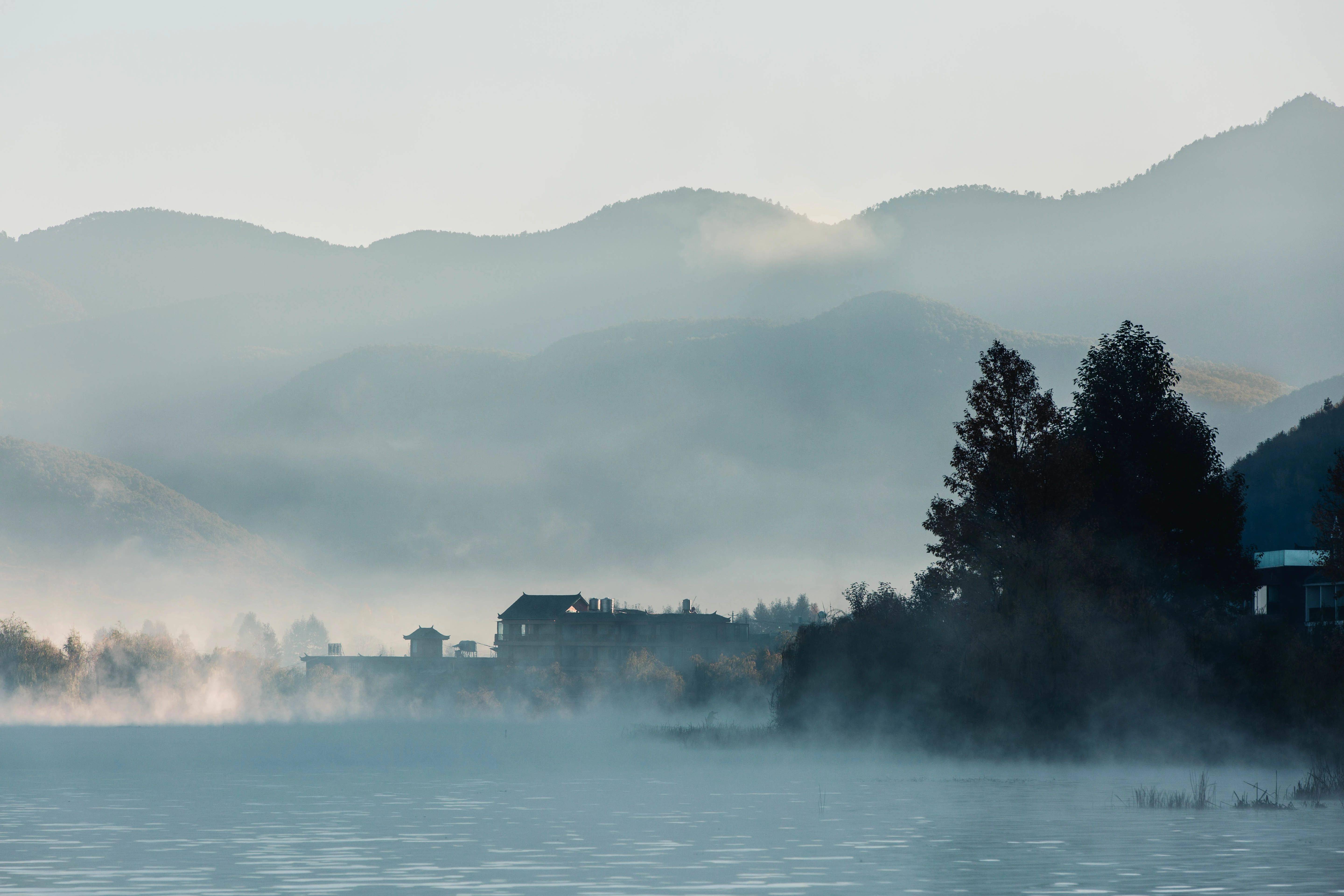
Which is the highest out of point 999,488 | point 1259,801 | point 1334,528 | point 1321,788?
point 999,488

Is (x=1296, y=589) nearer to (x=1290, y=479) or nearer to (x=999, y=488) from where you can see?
(x=999, y=488)

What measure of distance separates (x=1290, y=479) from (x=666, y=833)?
443 ft

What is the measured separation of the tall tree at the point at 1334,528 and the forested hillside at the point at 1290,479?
79833 millimetres

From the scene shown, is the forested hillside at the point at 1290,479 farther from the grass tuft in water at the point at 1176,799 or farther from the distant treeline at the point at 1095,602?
the grass tuft in water at the point at 1176,799

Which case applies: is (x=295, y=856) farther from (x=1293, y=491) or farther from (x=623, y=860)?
(x=1293, y=491)

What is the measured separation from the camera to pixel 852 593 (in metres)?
122

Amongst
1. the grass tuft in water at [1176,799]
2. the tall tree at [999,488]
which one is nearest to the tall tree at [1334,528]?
the tall tree at [999,488]

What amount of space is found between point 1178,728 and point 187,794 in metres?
50.1

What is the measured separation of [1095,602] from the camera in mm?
82125

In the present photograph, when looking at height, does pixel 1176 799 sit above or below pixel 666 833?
above

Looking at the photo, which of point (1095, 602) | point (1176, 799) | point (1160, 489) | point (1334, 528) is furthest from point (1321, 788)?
point (1160, 489)

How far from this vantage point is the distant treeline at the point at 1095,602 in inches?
3174

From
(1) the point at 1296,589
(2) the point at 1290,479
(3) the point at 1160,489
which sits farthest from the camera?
(2) the point at 1290,479

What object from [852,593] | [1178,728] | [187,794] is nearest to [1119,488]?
[1178,728]
